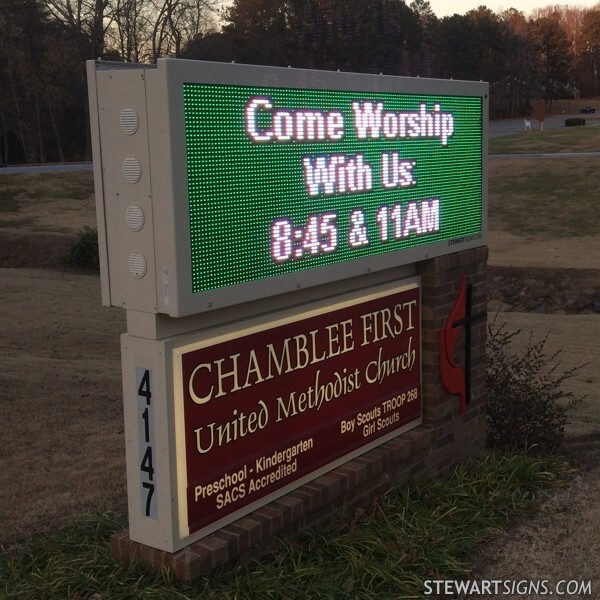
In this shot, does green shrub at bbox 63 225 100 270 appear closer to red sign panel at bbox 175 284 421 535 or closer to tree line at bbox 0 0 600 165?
red sign panel at bbox 175 284 421 535

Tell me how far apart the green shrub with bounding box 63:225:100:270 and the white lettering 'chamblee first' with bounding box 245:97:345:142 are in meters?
19.3

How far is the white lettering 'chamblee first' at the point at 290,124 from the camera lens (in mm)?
5020

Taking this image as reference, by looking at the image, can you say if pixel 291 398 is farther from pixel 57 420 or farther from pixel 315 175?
pixel 57 420

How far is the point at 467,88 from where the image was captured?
7.11 metres

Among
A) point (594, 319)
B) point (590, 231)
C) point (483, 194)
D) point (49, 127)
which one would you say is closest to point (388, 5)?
point (49, 127)

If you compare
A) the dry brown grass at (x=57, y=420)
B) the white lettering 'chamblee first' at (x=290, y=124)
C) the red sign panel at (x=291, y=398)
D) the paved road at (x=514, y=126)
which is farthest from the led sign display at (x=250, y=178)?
the paved road at (x=514, y=126)

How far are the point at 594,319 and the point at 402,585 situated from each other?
13660 mm

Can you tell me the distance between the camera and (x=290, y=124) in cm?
526

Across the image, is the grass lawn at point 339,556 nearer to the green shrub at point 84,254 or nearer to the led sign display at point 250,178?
the led sign display at point 250,178

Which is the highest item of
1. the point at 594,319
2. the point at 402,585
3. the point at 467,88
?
the point at 467,88

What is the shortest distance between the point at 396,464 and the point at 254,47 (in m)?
66.2

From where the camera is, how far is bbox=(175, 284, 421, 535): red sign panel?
5.03 metres

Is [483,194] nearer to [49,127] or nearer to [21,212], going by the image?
[21,212]

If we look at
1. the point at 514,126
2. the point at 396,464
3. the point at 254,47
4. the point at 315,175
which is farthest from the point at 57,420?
the point at 514,126
